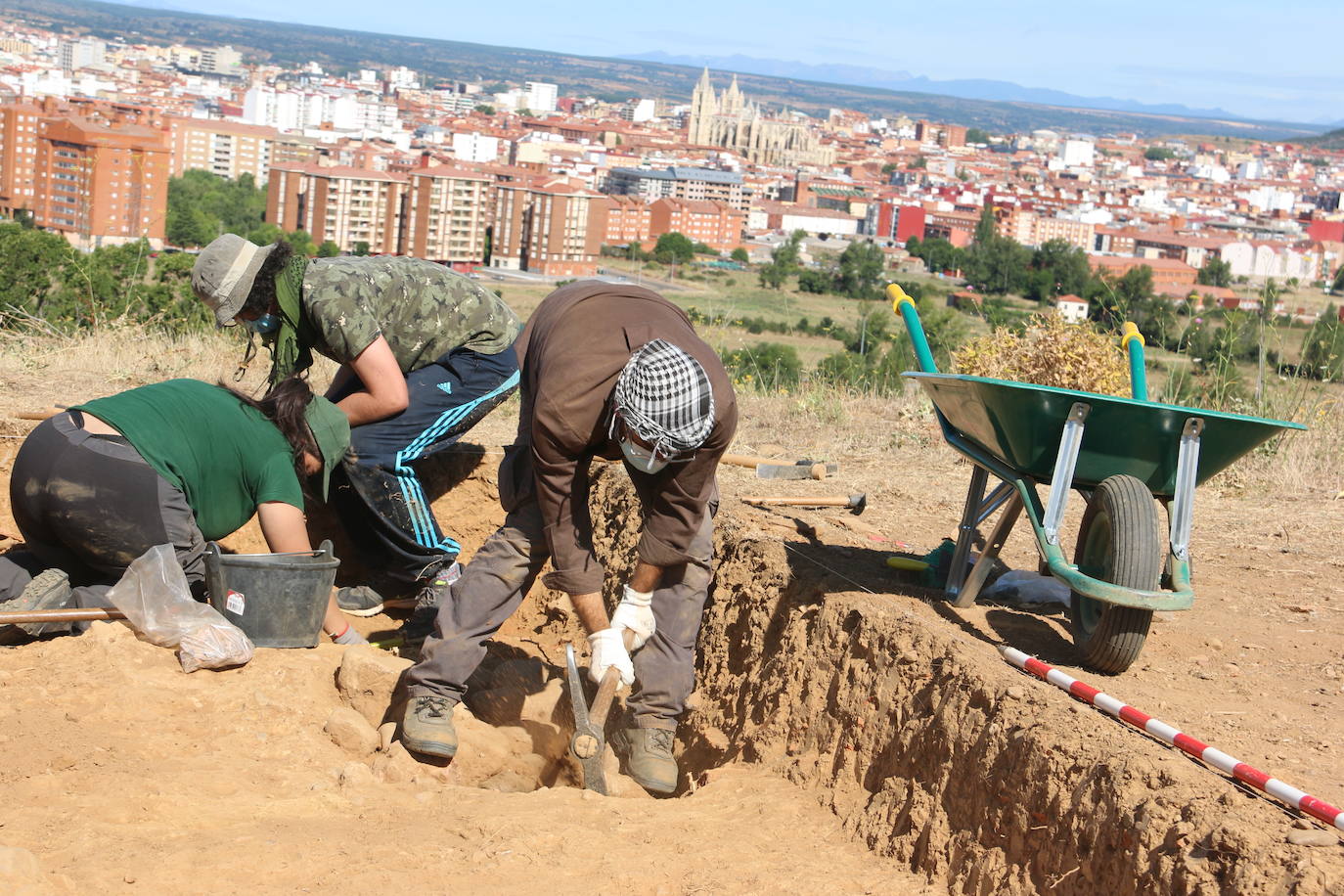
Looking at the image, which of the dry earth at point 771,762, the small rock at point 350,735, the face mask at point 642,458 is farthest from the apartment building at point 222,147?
the face mask at point 642,458

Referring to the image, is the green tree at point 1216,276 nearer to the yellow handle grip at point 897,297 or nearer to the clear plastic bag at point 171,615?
the yellow handle grip at point 897,297

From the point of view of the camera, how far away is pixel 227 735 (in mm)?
3389

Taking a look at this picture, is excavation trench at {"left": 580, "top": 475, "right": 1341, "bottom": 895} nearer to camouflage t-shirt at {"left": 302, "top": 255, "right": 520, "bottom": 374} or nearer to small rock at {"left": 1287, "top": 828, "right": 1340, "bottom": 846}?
small rock at {"left": 1287, "top": 828, "right": 1340, "bottom": 846}

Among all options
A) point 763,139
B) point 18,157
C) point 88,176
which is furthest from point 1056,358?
point 763,139

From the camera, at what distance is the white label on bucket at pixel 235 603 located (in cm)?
376

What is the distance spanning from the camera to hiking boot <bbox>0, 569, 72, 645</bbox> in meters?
3.74

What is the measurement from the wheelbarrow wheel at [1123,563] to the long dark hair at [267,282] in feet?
8.84

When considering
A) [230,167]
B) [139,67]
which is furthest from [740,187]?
[139,67]

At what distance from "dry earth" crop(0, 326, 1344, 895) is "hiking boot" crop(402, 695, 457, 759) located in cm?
8

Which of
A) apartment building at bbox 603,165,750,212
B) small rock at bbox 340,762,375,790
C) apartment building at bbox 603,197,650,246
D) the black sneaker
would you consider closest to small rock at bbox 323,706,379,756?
small rock at bbox 340,762,375,790

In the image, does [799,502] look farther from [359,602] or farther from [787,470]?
[359,602]

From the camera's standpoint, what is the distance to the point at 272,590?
3.79 meters

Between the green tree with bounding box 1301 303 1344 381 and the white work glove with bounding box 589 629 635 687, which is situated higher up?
the green tree with bounding box 1301 303 1344 381

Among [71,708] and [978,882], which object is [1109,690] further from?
[71,708]
